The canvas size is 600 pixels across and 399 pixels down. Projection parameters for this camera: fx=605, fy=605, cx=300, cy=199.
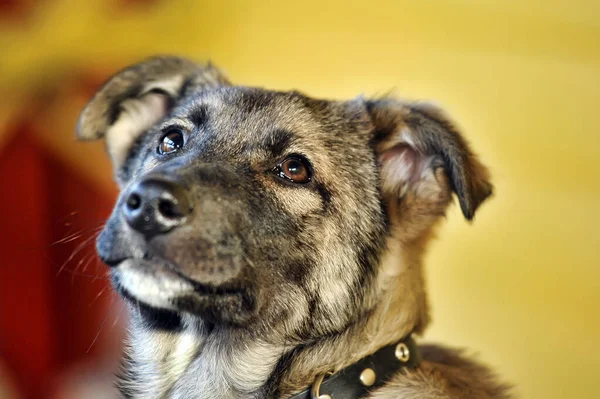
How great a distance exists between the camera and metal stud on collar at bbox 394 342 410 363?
155 centimetres

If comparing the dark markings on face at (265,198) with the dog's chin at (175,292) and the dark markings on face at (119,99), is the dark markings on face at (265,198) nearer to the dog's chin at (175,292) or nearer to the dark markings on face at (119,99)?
the dog's chin at (175,292)

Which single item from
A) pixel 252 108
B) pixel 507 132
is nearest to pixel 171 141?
pixel 252 108

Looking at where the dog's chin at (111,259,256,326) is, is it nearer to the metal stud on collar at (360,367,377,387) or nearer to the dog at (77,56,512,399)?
the dog at (77,56,512,399)

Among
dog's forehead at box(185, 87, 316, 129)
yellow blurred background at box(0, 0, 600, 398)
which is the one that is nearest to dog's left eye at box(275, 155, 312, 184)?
dog's forehead at box(185, 87, 316, 129)

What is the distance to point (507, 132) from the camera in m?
2.69

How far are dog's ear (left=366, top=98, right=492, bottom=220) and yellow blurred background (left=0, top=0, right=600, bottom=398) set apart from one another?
0.66 metres

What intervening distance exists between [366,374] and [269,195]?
505mm

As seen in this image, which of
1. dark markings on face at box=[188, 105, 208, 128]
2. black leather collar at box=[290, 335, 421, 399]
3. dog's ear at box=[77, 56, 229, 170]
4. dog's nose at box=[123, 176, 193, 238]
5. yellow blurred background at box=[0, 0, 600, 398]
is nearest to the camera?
dog's nose at box=[123, 176, 193, 238]

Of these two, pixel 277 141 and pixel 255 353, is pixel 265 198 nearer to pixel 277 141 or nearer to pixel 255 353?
pixel 277 141

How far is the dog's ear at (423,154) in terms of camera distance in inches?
60.7

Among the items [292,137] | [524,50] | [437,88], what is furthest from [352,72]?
[292,137]

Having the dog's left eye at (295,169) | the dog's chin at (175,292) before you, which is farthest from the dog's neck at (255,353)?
the dog's left eye at (295,169)

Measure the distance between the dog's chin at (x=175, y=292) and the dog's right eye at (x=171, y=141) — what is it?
46 cm

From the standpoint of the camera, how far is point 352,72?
3.10 m
